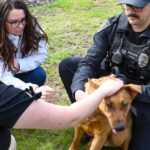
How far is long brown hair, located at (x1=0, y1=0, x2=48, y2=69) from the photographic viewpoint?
13.2ft

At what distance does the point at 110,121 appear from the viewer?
3391 millimetres

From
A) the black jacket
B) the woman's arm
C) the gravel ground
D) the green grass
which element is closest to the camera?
the woman's arm

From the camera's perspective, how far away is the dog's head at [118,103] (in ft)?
10.8

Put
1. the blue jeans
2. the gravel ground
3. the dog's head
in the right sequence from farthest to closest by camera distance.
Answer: the gravel ground
the blue jeans
the dog's head

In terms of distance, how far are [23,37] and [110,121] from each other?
1.44 metres

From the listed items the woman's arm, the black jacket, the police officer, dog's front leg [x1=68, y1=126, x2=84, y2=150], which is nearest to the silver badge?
the police officer

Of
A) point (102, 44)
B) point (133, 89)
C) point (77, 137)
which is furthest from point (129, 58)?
point (77, 137)

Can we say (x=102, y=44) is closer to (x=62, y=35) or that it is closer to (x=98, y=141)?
(x=98, y=141)

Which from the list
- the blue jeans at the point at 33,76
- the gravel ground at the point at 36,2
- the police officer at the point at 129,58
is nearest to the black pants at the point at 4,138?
the police officer at the point at 129,58

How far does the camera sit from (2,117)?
233 centimetres

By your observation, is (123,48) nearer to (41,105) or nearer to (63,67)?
(63,67)

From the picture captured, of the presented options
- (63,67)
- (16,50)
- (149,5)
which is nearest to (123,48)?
(149,5)

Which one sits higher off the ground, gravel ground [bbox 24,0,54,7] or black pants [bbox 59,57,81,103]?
black pants [bbox 59,57,81,103]

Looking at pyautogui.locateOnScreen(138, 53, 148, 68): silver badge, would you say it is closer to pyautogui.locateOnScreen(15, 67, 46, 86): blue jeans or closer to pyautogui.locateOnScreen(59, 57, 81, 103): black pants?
pyautogui.locateOnScreen(59, 57, 81, 103): black pants
